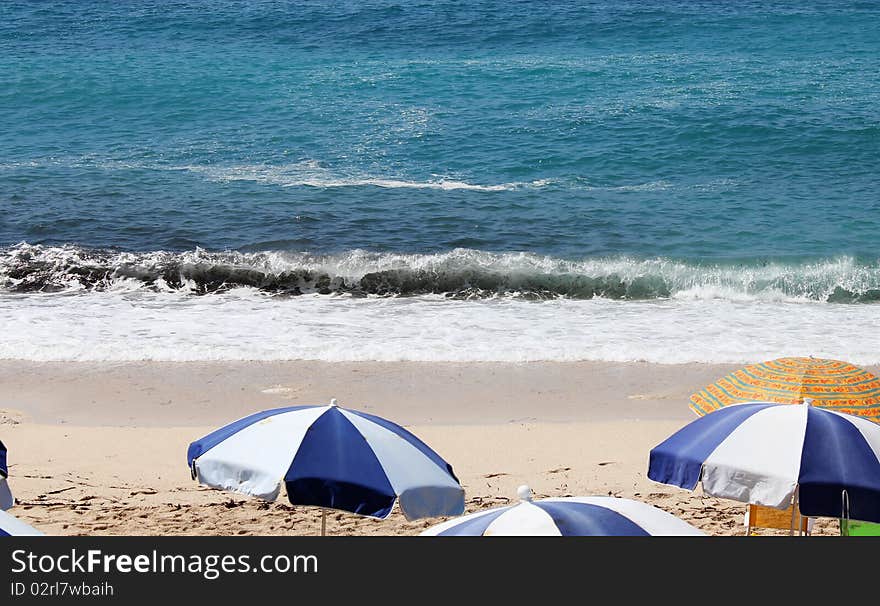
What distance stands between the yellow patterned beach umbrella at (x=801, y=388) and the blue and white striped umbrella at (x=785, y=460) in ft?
2.70

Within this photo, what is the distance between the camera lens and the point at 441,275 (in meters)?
18.2

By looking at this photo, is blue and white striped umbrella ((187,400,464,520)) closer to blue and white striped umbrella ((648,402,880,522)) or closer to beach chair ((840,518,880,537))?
blue and white striped umbrella ((648,402,880,522))

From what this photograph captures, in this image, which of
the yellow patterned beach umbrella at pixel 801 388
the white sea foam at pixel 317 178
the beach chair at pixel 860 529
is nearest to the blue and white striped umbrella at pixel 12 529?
the yellow patterned beach umbrella at pixel 801 388

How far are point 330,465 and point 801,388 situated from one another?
3.56 m

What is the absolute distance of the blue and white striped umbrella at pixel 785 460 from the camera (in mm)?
6438

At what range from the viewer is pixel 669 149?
24.7 meters

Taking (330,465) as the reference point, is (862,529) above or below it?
below

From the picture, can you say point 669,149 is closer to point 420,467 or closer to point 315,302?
point 315,302

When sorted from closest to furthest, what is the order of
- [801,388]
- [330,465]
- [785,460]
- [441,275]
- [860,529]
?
[785,460], [330,465], [860,529], [801,388], [441,275]

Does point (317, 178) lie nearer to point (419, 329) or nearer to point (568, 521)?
point (419, 329)

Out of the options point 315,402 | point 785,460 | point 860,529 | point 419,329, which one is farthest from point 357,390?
point 785,460

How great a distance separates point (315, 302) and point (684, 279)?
6.19 meters

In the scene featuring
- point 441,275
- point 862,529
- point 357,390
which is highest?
point 862,529

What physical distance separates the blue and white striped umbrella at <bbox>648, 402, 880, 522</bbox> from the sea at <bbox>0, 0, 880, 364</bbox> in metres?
6.89
